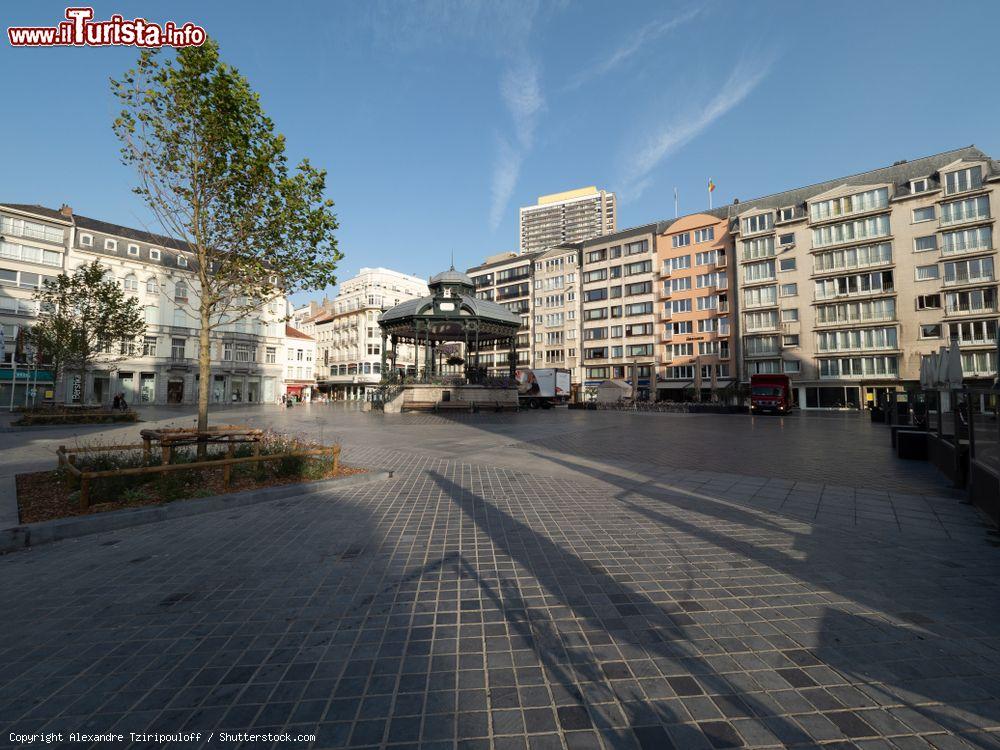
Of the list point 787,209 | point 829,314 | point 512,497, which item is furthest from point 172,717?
point 787,209

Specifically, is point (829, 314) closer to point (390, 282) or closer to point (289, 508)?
point (289, 508)

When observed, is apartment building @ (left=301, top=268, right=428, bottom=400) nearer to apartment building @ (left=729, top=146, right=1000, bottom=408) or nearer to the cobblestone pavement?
apartment building @ (left=729, top=146, right=1000, bottom=408)

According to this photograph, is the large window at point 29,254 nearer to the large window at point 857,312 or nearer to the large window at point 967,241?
Result: the large window at point 857,312

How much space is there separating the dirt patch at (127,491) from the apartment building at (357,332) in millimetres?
57694

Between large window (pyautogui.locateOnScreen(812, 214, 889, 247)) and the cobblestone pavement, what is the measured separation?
50470mm

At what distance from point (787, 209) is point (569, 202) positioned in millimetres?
110100

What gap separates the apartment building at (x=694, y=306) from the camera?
51.3 meters

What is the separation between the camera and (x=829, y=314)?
44812 millimetres

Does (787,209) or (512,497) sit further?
(787,209)

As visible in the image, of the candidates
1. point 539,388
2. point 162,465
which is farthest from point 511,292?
point 162,465

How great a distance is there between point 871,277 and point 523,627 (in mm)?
55612

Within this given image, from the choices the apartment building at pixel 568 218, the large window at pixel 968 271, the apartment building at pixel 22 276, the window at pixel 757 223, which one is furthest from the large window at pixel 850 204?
the apartment building at pixel 568 218

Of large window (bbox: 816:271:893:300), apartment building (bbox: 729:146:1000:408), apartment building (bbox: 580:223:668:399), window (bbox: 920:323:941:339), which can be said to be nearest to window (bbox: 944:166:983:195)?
apartment building (bbox: 729:146:1000:408)

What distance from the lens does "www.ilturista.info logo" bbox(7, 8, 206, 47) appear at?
8.16m
